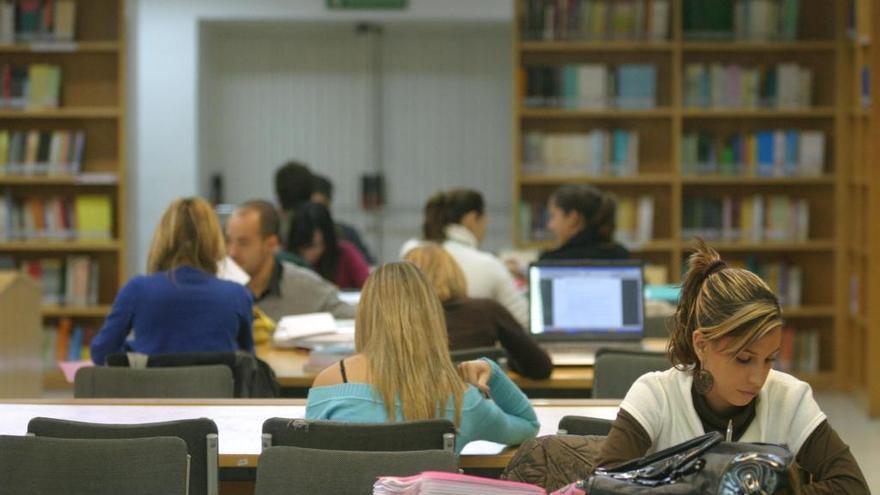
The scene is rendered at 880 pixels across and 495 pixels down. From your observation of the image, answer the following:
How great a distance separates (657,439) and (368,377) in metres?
0.96

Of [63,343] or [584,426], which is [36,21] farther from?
[584,426]

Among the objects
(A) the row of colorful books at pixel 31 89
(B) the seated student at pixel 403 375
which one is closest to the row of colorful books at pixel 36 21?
(A) the row of colorful books at pixel 31 89

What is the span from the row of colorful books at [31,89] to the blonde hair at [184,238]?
4.28 metres

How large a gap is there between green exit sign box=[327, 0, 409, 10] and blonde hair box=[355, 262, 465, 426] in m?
6.37

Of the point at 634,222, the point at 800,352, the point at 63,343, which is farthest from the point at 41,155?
the point at 800,352

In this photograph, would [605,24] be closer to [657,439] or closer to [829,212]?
[829,212]

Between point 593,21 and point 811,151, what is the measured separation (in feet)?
5.31

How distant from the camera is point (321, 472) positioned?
2.97m

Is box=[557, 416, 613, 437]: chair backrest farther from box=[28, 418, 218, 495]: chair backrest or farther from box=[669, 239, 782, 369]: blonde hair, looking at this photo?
box=[28, 418, 218, 495]: chair backrest

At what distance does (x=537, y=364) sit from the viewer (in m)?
4.93

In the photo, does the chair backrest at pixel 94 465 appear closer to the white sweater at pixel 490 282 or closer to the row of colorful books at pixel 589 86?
the white sweater at pixel 490 282

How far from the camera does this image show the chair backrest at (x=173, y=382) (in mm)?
4344

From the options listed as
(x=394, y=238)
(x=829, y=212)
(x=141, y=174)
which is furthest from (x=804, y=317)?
(x=141, y=174)

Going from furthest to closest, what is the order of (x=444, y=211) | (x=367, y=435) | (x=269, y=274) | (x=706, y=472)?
1. (x=444, y=211)
2. (x=269, y=274)
3. (x=367, y=435)
4. (x=706, y=472)
